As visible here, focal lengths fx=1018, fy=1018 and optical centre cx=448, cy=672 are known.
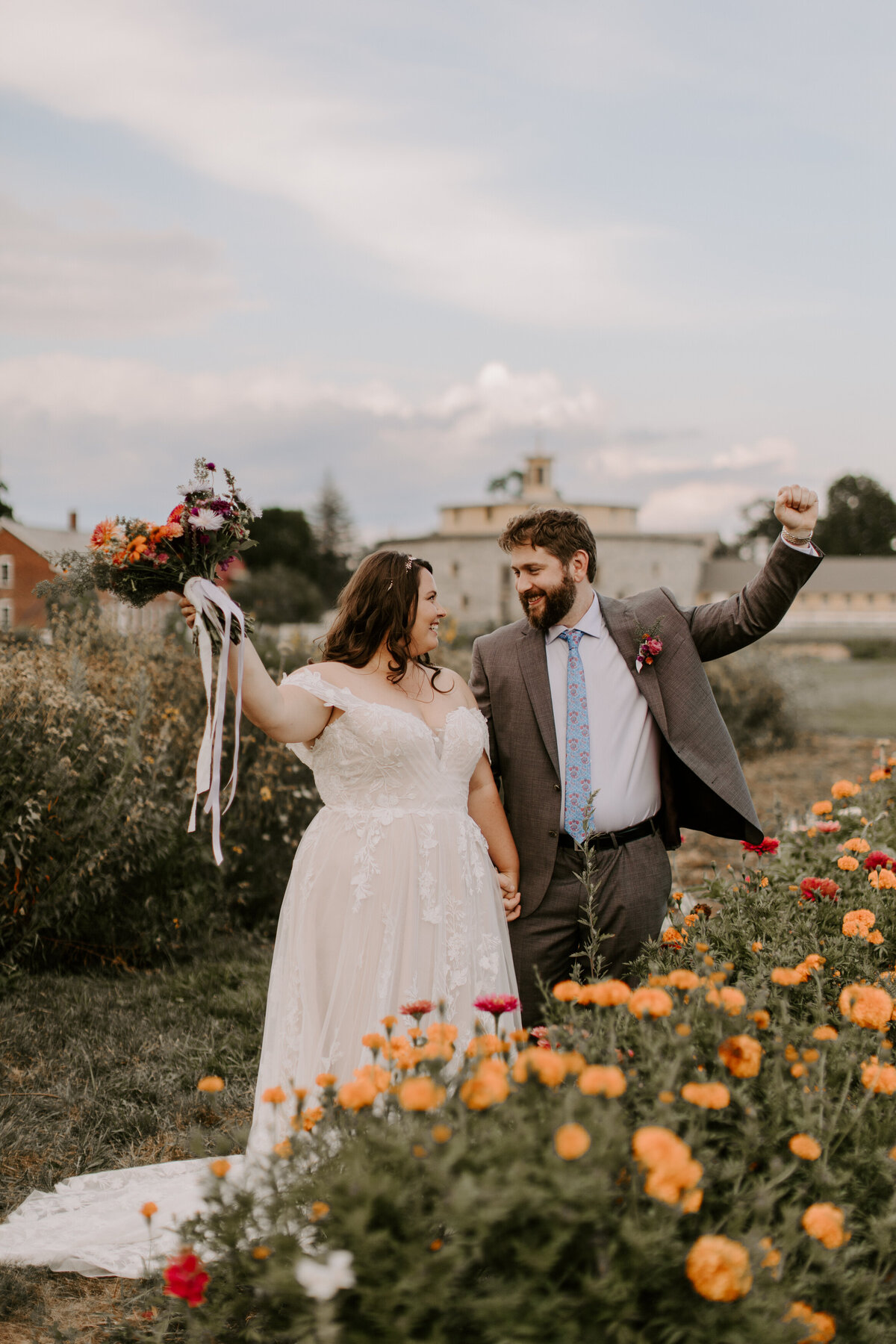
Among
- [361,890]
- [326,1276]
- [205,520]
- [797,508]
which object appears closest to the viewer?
[326,1276]

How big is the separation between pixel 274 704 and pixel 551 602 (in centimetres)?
115

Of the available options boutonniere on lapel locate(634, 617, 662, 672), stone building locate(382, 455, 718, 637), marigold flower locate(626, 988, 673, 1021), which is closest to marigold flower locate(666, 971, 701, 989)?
marigold flower locate(626, 988, 673, 1021)

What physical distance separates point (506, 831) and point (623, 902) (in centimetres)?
51

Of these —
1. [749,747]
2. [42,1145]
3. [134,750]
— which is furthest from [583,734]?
[749,747]

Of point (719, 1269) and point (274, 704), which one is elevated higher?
point (274, 704)

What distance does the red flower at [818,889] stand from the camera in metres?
3.18

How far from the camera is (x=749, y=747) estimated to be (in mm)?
14930

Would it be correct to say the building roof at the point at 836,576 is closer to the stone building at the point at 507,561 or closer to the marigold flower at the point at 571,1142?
the stone building at the point at 507,561

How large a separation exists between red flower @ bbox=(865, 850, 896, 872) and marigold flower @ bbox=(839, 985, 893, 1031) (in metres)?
1.50

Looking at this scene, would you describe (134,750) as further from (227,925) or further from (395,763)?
(395,763)

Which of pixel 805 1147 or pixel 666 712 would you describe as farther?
pixel 666 712

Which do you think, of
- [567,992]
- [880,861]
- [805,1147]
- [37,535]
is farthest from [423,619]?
[37,535]

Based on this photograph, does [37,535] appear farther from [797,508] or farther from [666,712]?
[797,508]

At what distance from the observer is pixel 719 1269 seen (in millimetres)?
1422
